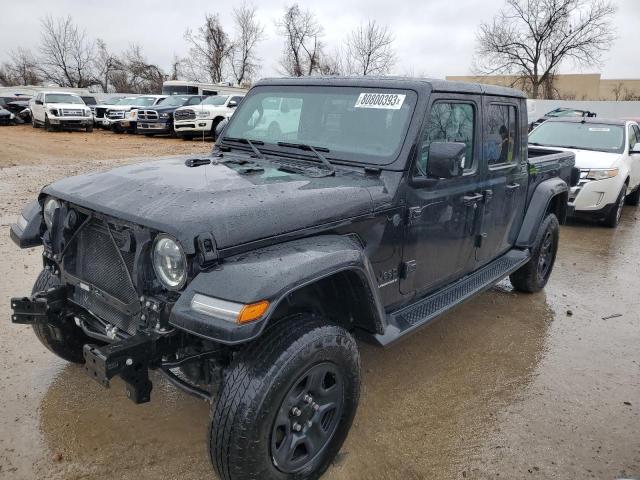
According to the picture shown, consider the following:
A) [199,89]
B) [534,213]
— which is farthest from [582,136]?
[199,89]

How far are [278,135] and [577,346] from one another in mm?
3106

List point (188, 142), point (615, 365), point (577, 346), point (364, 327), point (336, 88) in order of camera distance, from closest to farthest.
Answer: point (364, 327) < point (336, 88) < point (615, 365) < point (577, 346) < point (188, 142)

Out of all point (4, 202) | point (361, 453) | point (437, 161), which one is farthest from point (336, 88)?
point (4, 202)

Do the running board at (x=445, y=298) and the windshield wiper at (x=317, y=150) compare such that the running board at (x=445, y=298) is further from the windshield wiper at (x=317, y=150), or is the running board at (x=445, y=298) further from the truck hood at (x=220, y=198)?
the windshield wiper at (x=317, y=150)

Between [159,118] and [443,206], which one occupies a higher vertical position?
[159,118]

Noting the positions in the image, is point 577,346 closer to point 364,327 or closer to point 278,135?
point 364,327

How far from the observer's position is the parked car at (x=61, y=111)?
22312 mm

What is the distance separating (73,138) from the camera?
20.5 m

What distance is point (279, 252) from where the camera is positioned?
239 centimetres

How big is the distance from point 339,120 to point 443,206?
2.98 ft

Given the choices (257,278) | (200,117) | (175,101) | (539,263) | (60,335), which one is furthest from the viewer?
(175,101)

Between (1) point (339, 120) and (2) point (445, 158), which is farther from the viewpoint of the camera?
(1) point (339, 120)

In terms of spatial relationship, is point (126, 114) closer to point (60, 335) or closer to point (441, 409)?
point (60, 335)

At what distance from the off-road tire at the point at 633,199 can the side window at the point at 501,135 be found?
7.93 meters
